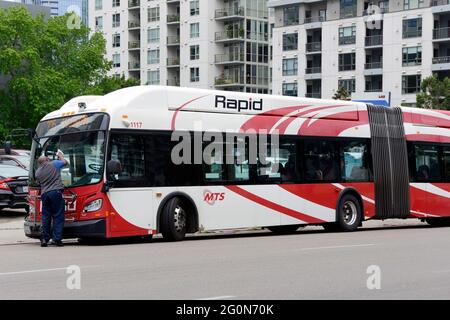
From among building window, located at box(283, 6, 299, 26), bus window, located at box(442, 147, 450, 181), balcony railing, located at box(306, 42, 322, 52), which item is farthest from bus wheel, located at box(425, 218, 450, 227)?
building window, located at box(283, 6, 299, 26)

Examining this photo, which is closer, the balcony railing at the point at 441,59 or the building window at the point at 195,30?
the balcony railing at the point at 441,59

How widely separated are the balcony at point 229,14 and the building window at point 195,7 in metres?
2.32

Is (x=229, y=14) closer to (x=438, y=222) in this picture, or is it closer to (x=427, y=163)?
(x=438, y=222)

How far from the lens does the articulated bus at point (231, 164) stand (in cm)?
1745

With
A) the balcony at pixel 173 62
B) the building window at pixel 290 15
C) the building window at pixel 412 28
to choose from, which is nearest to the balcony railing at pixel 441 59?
the building window at pixel 412 28

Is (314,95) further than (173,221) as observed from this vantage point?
Yes

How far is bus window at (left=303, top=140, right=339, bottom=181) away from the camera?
2169 centimetres

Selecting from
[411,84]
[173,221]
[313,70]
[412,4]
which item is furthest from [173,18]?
[173,221]

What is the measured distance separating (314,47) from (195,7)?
18222 mm

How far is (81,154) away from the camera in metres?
17.5

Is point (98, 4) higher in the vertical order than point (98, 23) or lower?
higher

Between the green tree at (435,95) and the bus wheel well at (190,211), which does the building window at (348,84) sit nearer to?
the green tree at (435,95)
